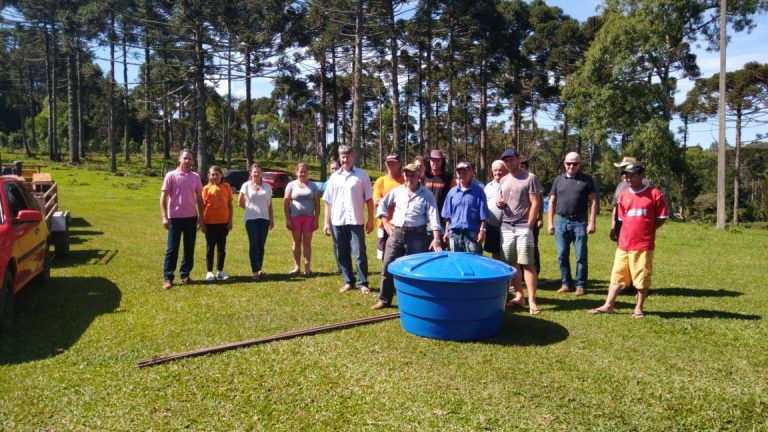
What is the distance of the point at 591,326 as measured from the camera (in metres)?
5.45

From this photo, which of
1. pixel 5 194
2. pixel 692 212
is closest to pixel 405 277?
pixel 5 194

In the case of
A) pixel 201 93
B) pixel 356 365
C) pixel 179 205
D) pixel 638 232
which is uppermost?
pixel 201 93

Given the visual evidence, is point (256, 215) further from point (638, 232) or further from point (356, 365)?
point (638, 232)

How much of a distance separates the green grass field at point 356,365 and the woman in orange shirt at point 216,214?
54 cm

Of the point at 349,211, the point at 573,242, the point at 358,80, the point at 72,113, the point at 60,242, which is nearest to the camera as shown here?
the point at 349,211

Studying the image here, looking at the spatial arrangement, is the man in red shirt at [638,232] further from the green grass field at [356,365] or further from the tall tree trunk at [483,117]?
the tall tree trunk at [483,117]

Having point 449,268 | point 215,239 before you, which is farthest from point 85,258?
point 449,268

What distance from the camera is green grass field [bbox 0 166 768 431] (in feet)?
11.6

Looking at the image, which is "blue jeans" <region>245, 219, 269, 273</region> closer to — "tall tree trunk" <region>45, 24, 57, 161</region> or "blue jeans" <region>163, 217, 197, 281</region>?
"blue jeans" <region>163, 217, 197, 281</region>

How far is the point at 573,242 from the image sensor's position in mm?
7121

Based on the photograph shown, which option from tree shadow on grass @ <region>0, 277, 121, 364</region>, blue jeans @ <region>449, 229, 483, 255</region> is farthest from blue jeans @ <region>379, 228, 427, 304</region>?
tree shadow on grass @ <region>0, 277, 121, 364</region>

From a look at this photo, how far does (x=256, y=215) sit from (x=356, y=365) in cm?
402

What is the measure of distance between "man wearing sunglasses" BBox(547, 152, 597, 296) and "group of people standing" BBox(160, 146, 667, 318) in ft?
0.04

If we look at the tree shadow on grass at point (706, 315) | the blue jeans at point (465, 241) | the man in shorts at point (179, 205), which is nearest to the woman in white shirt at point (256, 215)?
the man in shorts at point (179, 205)
